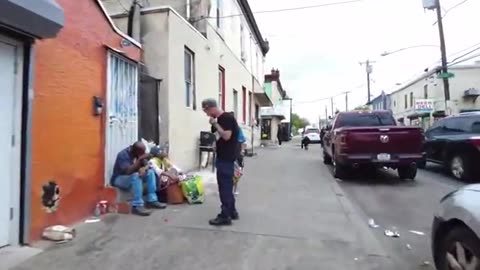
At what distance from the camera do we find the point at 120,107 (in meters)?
7.71

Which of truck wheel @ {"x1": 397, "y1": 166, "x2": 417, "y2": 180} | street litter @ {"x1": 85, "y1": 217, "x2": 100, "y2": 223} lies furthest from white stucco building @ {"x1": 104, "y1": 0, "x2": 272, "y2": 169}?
truck wheel @ {"x1": 397, "y1": 166, "x2": 417, "y2": 180}

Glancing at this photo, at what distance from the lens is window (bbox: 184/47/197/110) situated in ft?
38.8

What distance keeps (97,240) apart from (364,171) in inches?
368

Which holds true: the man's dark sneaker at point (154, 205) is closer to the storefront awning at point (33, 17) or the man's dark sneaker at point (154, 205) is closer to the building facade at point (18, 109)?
the building facade at point (18, 109)

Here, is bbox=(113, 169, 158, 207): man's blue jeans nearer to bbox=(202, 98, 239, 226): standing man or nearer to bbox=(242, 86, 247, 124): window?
bbox=(202, 98, 239, 226): standing man

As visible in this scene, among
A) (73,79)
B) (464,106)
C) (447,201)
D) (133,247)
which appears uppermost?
(464,106)

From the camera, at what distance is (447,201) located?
4129 millimetres

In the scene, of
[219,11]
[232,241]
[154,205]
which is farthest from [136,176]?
[219,11]

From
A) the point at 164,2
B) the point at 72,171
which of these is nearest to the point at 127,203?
the point at 72,171

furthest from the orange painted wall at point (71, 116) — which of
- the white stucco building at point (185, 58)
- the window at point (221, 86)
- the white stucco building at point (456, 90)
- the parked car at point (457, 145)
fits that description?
the white stucco building at point (456, 90)

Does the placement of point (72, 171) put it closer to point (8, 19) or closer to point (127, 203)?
point (127, 203)

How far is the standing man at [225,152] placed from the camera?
623 cm

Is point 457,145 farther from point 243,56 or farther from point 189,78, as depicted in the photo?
point 243,56

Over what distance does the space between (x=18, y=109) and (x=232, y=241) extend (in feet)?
9.74
